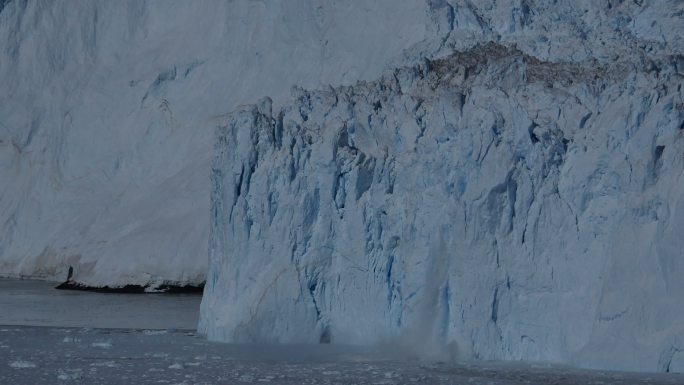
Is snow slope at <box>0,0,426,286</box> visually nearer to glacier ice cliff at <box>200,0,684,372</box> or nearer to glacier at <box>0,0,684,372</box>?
glacier at <box>0,0,684,372</box>

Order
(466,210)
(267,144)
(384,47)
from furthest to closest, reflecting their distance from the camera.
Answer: (384,47)
(267,144)
(466,210)

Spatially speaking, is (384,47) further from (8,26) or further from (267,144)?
(8,26)

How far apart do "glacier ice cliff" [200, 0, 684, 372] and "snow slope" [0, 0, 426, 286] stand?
6.09 metres

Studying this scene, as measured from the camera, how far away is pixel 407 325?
1186cm

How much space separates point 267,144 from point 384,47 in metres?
6.98

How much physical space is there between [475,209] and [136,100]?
12892mm

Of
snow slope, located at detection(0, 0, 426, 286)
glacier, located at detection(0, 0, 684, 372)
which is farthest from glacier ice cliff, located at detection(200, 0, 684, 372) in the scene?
snow slope, located at detection(0, 0, 426, 286)

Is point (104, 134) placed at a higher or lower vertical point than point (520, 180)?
higher

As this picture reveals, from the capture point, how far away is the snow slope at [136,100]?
65.7 ft

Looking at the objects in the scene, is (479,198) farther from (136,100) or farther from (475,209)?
(136,100)

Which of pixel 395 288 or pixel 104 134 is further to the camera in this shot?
pixel 104 134

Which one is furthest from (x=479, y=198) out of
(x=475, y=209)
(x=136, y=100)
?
(x=136, y=100)

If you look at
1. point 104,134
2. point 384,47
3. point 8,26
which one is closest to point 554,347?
point 384,47

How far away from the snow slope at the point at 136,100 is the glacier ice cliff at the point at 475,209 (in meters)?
6.09
